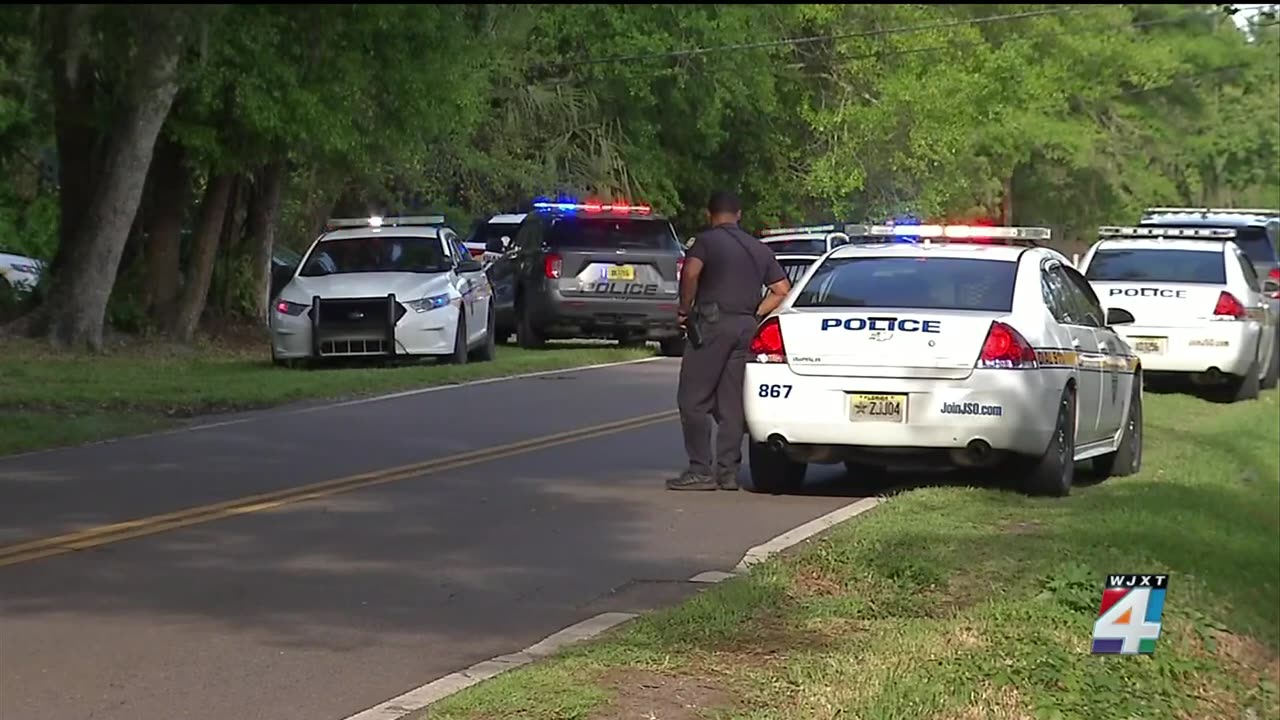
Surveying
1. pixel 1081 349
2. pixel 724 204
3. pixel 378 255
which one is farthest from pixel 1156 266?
pixel 724 204

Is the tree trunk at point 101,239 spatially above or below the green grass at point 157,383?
above

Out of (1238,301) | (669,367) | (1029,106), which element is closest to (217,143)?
(669,367)

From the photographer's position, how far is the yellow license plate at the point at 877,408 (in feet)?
38.7

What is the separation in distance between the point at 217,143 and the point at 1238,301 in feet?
37.9

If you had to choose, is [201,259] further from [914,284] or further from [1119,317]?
[914,284]

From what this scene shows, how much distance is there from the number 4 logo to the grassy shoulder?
2.69 ft

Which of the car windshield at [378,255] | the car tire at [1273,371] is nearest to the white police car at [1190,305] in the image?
the car tire at [1273,371]

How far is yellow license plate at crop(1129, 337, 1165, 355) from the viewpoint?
19.7 meters

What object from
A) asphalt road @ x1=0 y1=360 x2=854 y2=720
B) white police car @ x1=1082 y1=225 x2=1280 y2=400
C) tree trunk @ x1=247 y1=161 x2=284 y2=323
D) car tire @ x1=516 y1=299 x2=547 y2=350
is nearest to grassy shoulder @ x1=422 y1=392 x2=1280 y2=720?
asphalt road @ x1=0 y1=360 x2=854 y2=720

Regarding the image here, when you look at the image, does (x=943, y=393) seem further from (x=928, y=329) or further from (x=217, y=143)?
(x=217, y=143)

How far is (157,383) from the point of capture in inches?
751

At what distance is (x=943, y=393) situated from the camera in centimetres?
1172

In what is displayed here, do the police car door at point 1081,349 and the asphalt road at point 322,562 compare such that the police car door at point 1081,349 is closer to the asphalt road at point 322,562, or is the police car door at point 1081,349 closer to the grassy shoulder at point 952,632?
the grassy shoulder at point 952,632

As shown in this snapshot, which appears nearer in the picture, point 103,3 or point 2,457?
point 103,3
